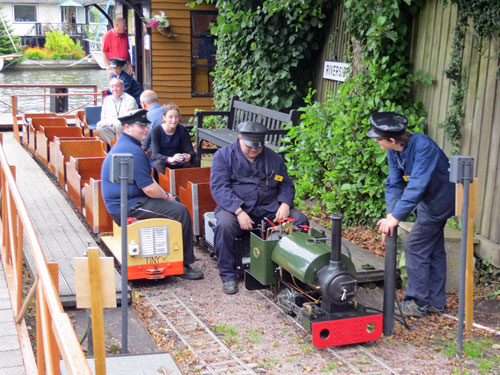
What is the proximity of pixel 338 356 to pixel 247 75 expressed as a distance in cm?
700

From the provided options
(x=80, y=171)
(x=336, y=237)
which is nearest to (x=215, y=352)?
(x=336, y=237)

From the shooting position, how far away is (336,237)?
16.7ft

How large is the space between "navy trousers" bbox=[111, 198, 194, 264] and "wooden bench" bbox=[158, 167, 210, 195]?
1.31 m

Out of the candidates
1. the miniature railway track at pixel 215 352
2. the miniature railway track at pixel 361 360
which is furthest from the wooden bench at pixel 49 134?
the miniature railway track at pixel 361 360

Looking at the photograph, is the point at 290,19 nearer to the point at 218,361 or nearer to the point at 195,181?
the point at 195,181

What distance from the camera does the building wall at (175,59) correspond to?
14.8 metres

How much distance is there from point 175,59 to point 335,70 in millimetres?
5736

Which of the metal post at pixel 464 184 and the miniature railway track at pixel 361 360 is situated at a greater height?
the metal post at pixel 464 184

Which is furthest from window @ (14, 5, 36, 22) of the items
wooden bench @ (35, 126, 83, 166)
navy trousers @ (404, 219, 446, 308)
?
navy trousers @ (404, 219, 446, 308)

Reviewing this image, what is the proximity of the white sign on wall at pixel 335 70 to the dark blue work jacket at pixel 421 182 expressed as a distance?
157 inches

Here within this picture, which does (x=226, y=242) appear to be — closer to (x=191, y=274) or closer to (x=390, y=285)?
(x=191, y=274)

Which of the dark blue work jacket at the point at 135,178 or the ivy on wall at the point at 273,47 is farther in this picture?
the ivy on wall at the point at 273,47

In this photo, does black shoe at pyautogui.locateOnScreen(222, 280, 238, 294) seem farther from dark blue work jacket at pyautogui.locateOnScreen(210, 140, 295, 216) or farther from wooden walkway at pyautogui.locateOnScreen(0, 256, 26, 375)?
wooden walkway at pyautogui.locateOnScreen(0, 256, 26, 375)

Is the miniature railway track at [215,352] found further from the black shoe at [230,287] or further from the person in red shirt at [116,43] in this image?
the person in red shirt at [116,43]
